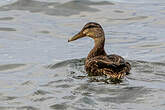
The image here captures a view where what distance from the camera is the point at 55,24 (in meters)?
19.8

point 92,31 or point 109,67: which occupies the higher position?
point 92,31

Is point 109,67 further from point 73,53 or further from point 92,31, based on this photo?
point 73,53

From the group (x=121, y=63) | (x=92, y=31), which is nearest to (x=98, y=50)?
(x=92, y=31)

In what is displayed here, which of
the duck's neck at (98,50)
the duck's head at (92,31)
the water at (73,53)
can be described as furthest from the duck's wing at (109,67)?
the duck's head at (92,31)

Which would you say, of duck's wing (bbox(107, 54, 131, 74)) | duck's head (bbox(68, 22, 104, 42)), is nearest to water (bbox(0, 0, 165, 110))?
duck's wing (bbox(107, 54, 131, 74))

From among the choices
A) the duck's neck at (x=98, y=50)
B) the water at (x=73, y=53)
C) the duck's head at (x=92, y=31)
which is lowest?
the water at (x=73, y=53)

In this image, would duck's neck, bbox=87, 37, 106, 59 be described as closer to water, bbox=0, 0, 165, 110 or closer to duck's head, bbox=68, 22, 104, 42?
duck's head, bbox=68, 22, 104, 42

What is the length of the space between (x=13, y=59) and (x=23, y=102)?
442cm

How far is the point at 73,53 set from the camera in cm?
1648

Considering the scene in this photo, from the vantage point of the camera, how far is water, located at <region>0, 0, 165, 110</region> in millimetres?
11492

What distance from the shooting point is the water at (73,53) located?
11.5 metres

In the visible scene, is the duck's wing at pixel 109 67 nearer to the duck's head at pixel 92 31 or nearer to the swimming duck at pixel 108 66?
the swimming duck at pixel 108 66

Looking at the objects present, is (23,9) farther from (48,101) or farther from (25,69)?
(48,101)

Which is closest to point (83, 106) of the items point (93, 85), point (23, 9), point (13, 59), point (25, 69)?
point (93, 85)
